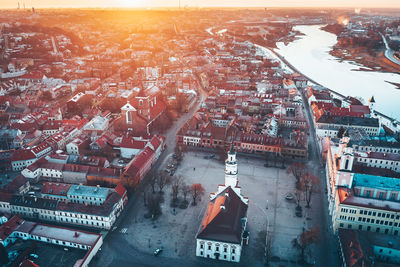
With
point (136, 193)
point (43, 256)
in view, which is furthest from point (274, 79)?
point (43, 256)

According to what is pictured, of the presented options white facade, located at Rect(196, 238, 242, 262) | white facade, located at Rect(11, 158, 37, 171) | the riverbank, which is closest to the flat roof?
white facade, located at Rect(196, 238, 242, 262)

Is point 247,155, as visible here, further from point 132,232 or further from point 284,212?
point 132,232

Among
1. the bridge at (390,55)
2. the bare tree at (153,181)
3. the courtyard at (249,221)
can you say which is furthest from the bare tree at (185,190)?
the bridge at (390,55)

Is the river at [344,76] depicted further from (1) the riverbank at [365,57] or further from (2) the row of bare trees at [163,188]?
(2) the row of bare trees at [163,188]

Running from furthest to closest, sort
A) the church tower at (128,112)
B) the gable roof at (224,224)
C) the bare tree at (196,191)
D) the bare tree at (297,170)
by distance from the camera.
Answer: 1. the church tower at (128,112)
2. the bare tree at (297,170)
3. the bare tree at (196,191)
4. the gable roof at (224,224)

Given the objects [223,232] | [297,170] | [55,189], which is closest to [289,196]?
[297,170]

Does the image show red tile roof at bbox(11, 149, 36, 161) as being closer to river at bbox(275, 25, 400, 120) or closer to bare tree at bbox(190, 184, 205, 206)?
bare tree at bbox(190, 184, 205, 206)

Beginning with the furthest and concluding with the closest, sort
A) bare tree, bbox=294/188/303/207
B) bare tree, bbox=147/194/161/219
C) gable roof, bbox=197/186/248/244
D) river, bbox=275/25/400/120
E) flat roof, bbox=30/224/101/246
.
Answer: river, bbox=275/25/400/120 → bare tree, bbox=294/188/303/207 → bare tree, bbox=147/194/161/219 → flat roof, bbox=30/224/101/246 → gable roof, bbox=197/186/248/244
